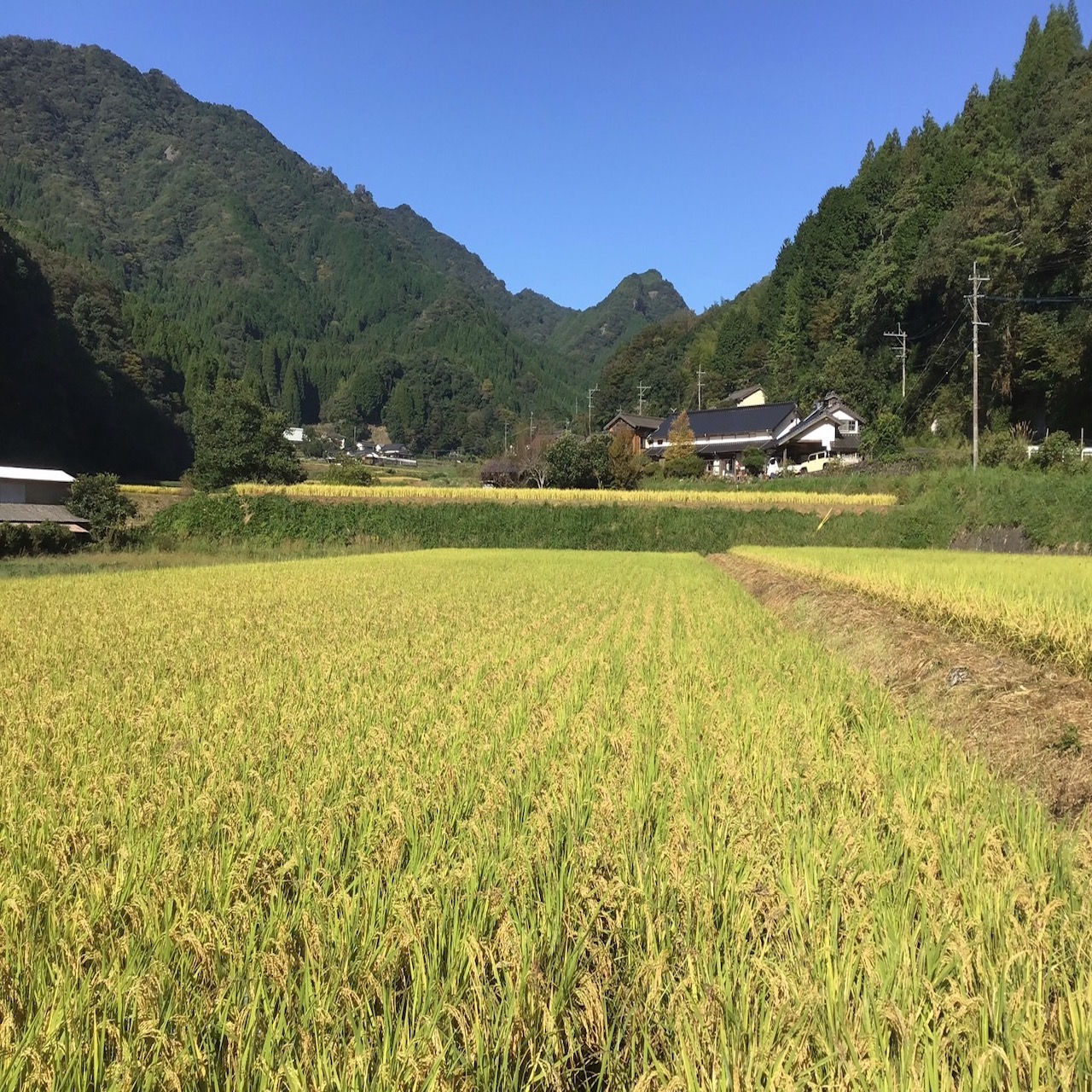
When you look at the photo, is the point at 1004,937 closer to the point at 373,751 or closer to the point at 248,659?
the point at 373,751

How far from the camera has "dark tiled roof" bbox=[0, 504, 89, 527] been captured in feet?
89.7

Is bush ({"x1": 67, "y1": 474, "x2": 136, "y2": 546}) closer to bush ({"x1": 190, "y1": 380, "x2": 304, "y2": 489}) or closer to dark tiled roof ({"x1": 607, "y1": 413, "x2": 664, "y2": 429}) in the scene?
bush ({"x1": 190, "y1": 380, "x2": 304, "y2": 489})

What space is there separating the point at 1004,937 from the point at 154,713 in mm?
4443

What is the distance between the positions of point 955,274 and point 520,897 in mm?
44751

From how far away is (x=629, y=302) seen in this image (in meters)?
193

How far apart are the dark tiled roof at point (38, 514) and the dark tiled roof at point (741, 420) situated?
4313cm

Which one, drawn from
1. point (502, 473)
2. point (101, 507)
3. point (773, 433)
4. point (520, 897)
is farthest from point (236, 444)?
point (520, 897)

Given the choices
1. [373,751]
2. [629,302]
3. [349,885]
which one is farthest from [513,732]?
[629,302]

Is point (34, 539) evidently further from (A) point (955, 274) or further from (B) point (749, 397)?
(B) point (749, 397)

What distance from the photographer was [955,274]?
38062 mm

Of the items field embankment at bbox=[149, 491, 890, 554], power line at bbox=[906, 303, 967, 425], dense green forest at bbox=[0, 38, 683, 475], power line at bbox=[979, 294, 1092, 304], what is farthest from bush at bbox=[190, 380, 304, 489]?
power line at bbox=[979, 294, 1092, 304]

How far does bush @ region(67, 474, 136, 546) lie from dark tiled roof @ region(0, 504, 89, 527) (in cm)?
36

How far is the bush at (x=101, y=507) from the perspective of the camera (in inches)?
1123

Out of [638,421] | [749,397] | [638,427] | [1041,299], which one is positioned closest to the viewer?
[1041,299]
